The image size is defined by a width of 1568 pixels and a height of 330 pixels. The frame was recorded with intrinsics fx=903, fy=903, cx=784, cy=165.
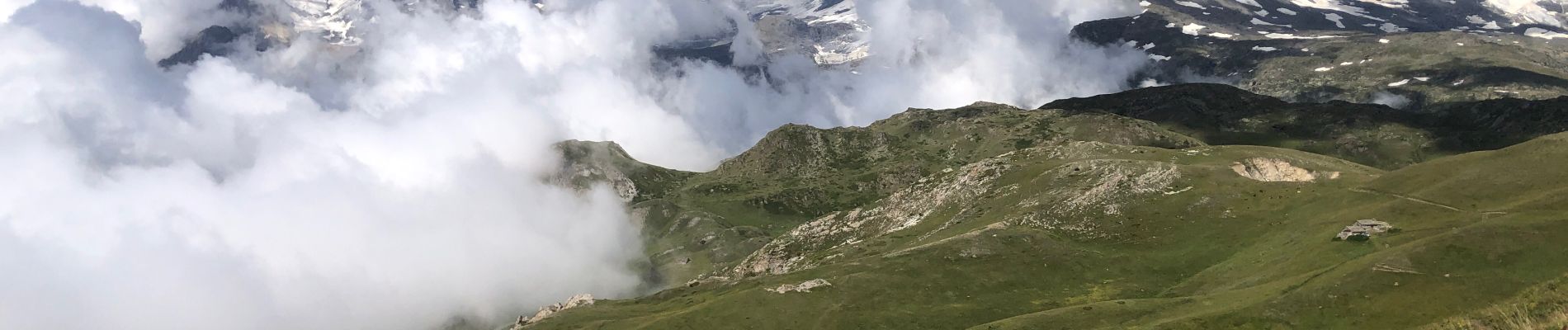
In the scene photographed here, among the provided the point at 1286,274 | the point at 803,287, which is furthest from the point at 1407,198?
the point at 803,287

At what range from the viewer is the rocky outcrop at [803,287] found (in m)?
194

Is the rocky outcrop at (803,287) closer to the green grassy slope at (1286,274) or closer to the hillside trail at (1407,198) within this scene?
the green grassy slope at (1286,274)

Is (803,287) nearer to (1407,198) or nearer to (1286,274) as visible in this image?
(1286,274)

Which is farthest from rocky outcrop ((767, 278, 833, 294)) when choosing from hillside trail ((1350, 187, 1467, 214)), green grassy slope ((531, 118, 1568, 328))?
hillside trail ((1350, 187, 1467, 214))

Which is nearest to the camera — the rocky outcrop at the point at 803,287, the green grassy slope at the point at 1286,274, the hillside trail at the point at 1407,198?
the green grassy slope at the point at 1286,274

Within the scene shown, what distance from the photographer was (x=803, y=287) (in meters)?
196

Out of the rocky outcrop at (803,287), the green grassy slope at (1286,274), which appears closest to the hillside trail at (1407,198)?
the green grassy slope at (1286,274)

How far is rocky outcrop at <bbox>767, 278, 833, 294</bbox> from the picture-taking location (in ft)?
637

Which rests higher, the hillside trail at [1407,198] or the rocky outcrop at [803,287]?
the hillside trail at [1407,198]

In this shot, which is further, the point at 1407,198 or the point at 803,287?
the point at 803,287

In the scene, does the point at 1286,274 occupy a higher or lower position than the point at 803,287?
higher

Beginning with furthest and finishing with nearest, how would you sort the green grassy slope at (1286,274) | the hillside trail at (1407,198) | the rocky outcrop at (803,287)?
the rocky outcrop at (803,287) < the hillside trail at (1407,198) < the green grassy slope at (1286,274)

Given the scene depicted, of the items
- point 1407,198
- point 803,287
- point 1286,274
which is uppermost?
point 1407,198

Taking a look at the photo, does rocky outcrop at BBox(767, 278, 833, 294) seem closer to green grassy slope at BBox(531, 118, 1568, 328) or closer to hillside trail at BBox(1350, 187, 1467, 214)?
green grassy slope at BBox(531, 118, 1568, 328)
